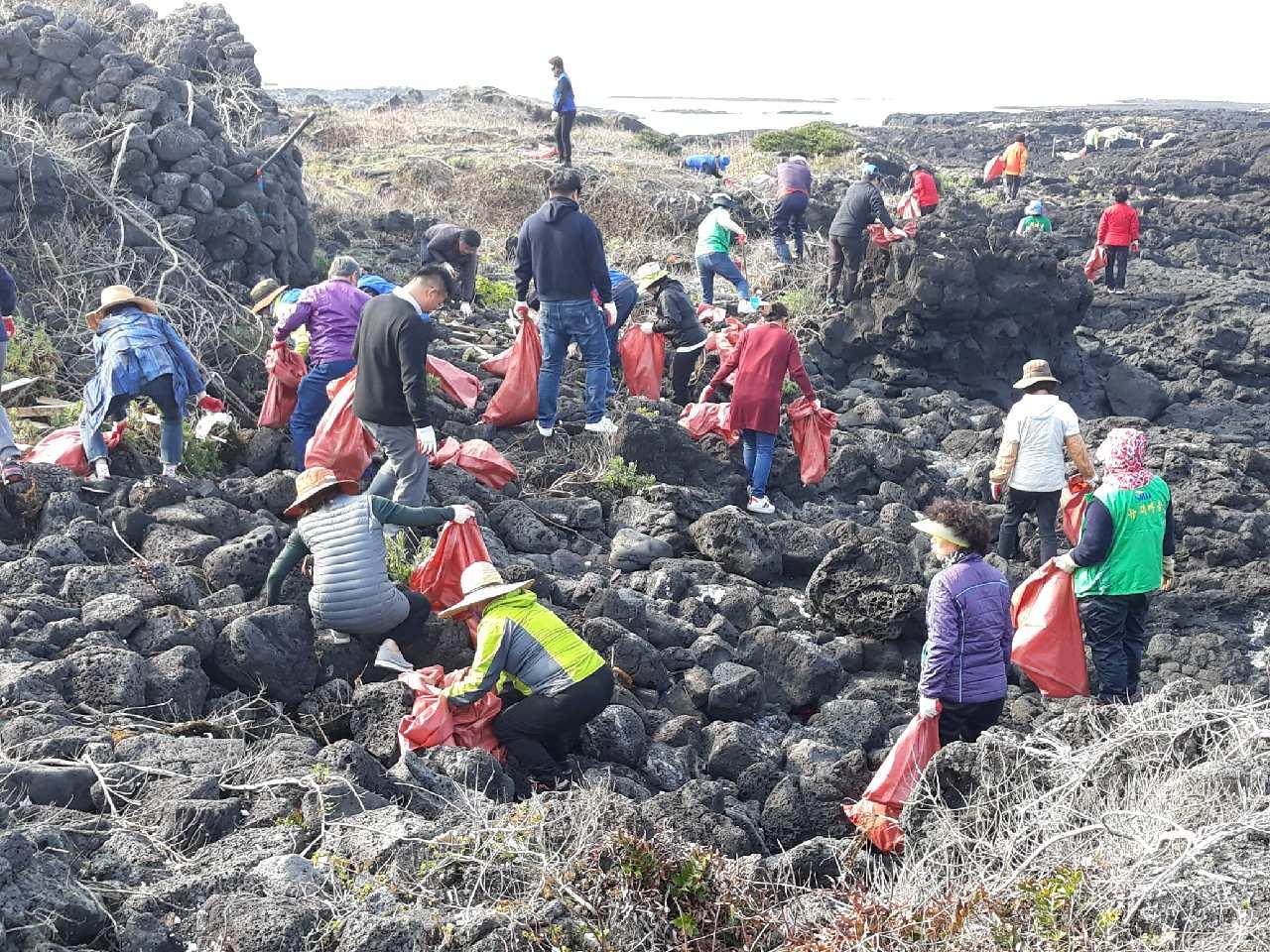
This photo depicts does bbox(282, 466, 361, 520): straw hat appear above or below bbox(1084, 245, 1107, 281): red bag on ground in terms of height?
below

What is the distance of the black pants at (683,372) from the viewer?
438 inches

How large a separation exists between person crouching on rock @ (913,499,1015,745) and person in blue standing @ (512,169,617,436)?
13.4 feet

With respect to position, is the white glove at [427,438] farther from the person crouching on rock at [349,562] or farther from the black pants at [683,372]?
the black pants at [683,372]

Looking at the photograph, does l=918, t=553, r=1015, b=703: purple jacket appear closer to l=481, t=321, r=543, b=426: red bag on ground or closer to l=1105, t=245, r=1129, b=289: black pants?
l=481, t=321, r=543, b=426: red bag on ground

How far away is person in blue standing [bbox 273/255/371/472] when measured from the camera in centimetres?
809

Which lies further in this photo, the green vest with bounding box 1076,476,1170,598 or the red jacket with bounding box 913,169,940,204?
the red jacket with bounding box 913,169,940,204

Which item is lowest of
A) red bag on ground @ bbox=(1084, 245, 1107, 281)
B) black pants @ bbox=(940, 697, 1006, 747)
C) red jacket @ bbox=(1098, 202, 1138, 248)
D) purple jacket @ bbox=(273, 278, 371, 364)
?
black pants @ bbox=(940, 697, 1006, 747)

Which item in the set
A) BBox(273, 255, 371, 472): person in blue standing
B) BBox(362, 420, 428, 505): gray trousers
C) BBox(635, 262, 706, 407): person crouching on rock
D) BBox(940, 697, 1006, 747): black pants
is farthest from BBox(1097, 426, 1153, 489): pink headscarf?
BBox(273, 255, 371, 472): person in blue standing

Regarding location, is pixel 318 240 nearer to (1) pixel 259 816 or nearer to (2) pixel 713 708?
(2) pixel 713 708

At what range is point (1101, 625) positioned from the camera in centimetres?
691

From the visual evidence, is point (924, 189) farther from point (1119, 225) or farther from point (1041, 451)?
point (1041, 451)

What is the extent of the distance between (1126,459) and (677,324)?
4760 mm

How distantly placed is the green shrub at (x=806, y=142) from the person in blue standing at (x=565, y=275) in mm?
20111

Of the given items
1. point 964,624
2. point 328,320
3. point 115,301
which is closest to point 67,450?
point 115,301
